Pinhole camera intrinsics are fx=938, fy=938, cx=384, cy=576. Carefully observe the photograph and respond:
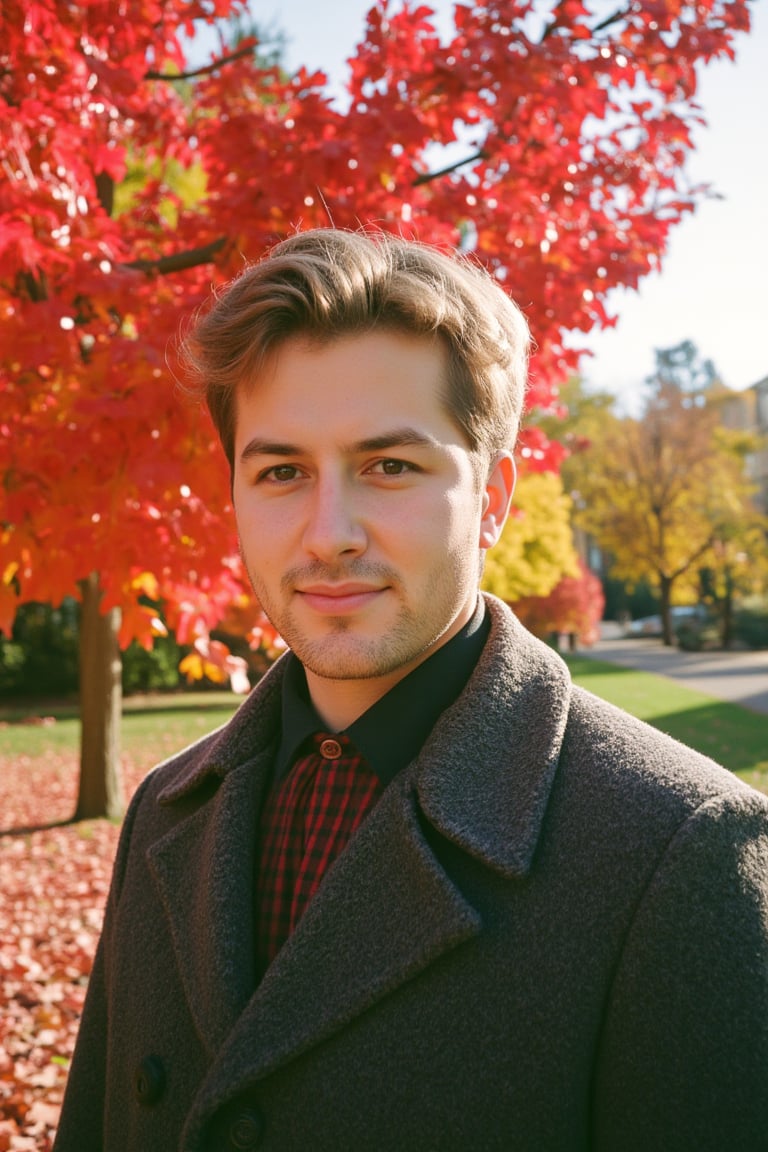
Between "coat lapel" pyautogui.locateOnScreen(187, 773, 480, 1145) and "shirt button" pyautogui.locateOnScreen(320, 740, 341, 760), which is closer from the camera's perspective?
"coat lapel" pyautogui.locateOnScreen(187, 773, 480, 1145)

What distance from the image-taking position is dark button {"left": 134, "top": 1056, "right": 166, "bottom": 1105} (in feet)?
5.43

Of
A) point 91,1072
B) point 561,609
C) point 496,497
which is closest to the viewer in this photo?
point 496,497

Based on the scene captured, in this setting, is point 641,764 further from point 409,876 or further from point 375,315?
point 375,315

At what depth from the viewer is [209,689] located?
22469 millimetres

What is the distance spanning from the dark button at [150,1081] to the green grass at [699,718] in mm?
8012

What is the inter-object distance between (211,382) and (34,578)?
2.71 m

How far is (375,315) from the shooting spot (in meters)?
1.69

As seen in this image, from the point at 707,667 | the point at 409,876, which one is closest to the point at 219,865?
the point at 409,876

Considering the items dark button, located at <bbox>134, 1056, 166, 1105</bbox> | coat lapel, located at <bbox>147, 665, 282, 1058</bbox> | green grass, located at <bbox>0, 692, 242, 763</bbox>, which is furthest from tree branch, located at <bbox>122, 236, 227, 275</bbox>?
green grass, located at <bbox>0, 692, 242, 763</bbox>

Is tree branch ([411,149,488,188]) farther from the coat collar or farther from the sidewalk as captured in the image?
the sidewalk

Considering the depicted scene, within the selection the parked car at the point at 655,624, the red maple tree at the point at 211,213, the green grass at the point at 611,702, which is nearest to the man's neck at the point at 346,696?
the red maple tree at the point at 211,213

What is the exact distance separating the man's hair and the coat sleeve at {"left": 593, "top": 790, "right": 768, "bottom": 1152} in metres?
0.82

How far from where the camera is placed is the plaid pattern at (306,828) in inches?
67.3

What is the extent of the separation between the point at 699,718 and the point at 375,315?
13799mm
